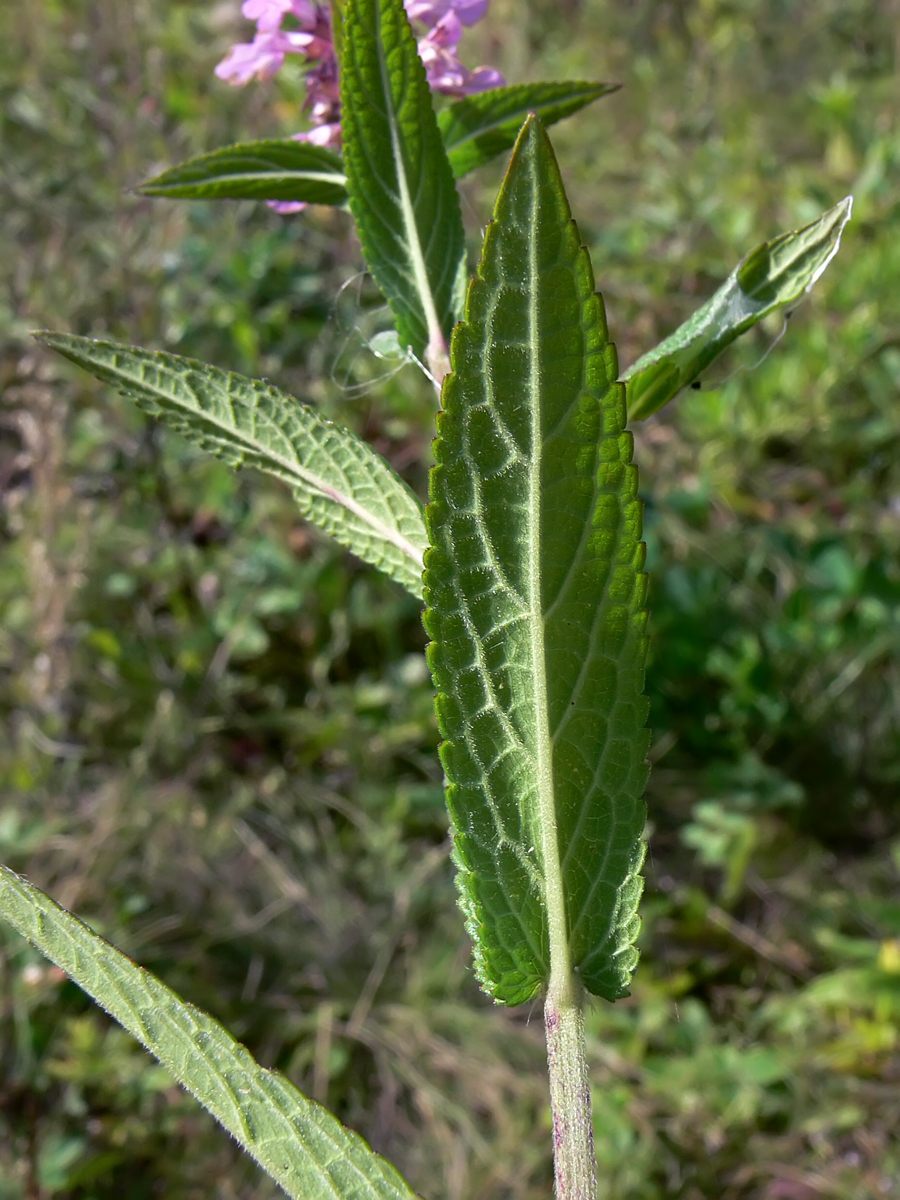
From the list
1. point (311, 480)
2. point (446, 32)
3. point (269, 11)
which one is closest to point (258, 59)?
point (269, 11)

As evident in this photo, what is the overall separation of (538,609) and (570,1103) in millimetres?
279

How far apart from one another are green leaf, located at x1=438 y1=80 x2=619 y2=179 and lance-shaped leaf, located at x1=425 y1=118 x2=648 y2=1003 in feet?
1.03

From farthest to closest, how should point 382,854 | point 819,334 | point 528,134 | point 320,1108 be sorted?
point 819,334, point 382,854, point 320,1108, point 528,134

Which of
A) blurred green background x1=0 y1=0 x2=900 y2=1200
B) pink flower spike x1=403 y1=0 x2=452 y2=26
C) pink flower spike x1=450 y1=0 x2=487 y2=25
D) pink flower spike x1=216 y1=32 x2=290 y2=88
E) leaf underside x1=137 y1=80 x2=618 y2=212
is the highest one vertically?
pink flower spike x1=216 y1=32 x2=290 y2=88

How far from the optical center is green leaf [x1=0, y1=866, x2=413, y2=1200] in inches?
22.0

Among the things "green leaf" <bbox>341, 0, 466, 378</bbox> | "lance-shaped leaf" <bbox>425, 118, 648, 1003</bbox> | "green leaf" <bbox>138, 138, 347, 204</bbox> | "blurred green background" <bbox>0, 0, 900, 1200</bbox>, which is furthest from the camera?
"blurred green background" <bbox>0, 0, 900, 1200</bbox>

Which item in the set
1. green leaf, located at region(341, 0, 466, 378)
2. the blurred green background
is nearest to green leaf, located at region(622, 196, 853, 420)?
green leaf, located at region(341, 0, 466, 378)

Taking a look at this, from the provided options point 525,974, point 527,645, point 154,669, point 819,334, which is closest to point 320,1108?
point 525,974

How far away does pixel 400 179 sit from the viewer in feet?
2.20

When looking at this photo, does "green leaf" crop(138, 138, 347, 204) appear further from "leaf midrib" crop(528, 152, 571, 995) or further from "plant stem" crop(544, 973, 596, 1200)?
"plant stem" crop(544, 973, 596, 1200)

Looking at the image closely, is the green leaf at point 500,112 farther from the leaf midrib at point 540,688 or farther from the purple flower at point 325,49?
the leaf midrib at point 540,688

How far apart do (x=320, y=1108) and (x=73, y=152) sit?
3.51 meters

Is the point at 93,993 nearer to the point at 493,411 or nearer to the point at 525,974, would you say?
the point at 525,974

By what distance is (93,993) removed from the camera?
561 millimetres
